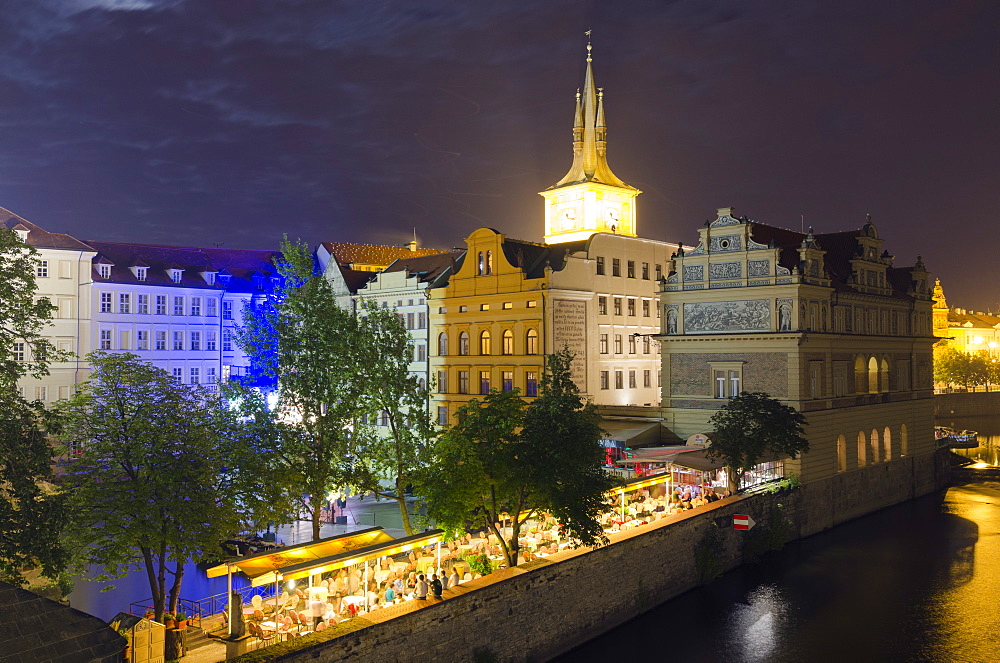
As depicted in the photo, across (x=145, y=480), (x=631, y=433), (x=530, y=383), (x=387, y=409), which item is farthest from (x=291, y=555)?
(x=530, y=383)

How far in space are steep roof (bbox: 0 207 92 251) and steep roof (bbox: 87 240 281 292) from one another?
7.80 ft

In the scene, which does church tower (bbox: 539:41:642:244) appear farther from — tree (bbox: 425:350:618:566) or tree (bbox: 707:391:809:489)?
tree (bbox: 425:350:618:566)

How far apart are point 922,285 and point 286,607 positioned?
2218 inches

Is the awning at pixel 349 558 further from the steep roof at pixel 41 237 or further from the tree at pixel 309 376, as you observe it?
the steep roof at pixel 41 237

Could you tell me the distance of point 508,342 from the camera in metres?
55.9

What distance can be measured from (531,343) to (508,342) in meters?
2.02

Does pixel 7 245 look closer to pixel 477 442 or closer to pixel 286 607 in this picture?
pixel 286 607

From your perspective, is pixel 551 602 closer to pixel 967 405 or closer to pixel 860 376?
pixel 860 376

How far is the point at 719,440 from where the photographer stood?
1716 inches

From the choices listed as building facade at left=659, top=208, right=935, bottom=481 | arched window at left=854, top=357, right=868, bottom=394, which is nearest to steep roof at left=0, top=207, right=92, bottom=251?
building facade at left=659, top=208, right=935, bottom=481

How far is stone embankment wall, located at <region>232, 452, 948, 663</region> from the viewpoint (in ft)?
77.2

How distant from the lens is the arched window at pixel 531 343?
54.2 metres

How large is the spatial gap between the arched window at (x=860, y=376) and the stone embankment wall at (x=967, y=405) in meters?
71.8

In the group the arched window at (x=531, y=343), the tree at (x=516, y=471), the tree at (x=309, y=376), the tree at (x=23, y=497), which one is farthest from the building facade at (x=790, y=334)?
the tree at (x=23, y=497)
